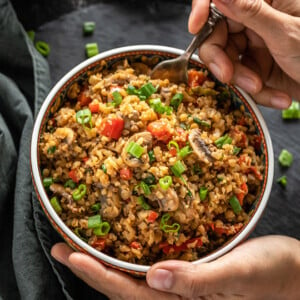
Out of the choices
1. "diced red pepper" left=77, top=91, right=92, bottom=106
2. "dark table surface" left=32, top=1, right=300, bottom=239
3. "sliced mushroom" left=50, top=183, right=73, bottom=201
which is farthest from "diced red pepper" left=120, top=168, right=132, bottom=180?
"dark table surface" left=32, top=1, right=300, bottom=239

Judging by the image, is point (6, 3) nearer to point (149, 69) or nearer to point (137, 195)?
point (149, 69)

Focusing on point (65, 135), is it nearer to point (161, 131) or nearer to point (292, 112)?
point (161, 131)

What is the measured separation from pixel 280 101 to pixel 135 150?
1147 mm

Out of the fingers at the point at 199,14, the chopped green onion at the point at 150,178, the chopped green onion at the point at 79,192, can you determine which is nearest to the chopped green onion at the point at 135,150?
the chopped green onion at the point at 150,178

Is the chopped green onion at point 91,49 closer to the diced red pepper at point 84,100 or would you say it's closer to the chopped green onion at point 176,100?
the diced red pepper at point 84,100

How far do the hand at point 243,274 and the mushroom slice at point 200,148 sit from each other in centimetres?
52

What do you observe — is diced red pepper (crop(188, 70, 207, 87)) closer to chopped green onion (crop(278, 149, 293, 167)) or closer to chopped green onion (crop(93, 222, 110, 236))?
chopped green onion (crop(278, 149, 293, 167))

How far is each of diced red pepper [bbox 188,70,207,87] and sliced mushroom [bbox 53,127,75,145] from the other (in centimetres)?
81

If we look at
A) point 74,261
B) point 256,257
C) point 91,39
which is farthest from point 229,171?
point 91,39

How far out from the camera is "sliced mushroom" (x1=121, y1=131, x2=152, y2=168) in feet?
7.79

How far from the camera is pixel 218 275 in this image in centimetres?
232

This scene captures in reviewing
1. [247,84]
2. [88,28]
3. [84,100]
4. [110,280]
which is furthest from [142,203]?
[88,28]

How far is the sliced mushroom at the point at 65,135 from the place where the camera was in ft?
8.33

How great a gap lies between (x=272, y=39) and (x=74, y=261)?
5.42 ft
